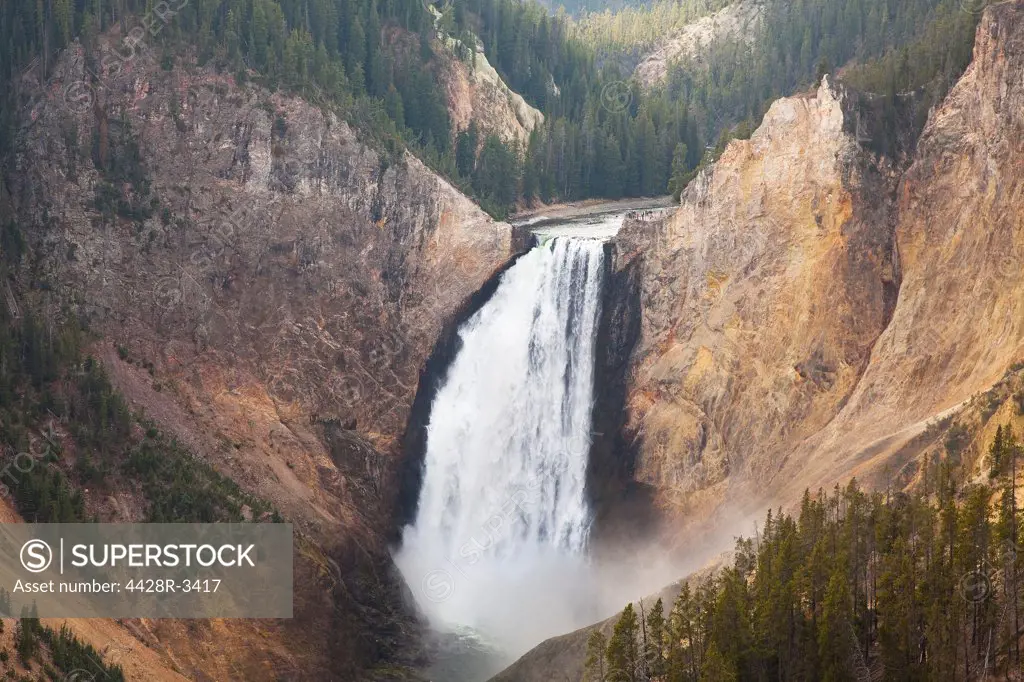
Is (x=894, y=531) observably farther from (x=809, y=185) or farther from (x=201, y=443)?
(x=201, y=443)

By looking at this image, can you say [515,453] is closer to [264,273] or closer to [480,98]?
[264,273]

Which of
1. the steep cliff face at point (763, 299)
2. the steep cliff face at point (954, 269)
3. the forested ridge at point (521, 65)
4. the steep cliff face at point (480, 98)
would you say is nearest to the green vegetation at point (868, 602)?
the steep cliff face at point (954, 269)

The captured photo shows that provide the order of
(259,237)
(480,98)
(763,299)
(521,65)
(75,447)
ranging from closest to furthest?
(75,447), (763,299), (259,237), (480,98), (521,65)

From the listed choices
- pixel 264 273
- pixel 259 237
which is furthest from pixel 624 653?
pixel 259 237

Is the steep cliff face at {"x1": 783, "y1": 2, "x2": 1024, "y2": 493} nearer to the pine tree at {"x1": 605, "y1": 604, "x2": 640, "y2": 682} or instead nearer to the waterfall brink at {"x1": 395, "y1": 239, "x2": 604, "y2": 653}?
the pine tree at {"x1": 605, "y1": 604, "x2": 640, "y2": 682}

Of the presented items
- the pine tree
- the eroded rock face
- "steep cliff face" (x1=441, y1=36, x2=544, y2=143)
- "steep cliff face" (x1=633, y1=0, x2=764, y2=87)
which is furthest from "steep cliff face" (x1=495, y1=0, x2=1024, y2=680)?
"steep cliff face" (x1=633, y1=0, x2=764, y2=87)

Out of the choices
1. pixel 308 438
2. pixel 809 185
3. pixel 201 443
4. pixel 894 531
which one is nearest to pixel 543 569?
pixel 308 438
